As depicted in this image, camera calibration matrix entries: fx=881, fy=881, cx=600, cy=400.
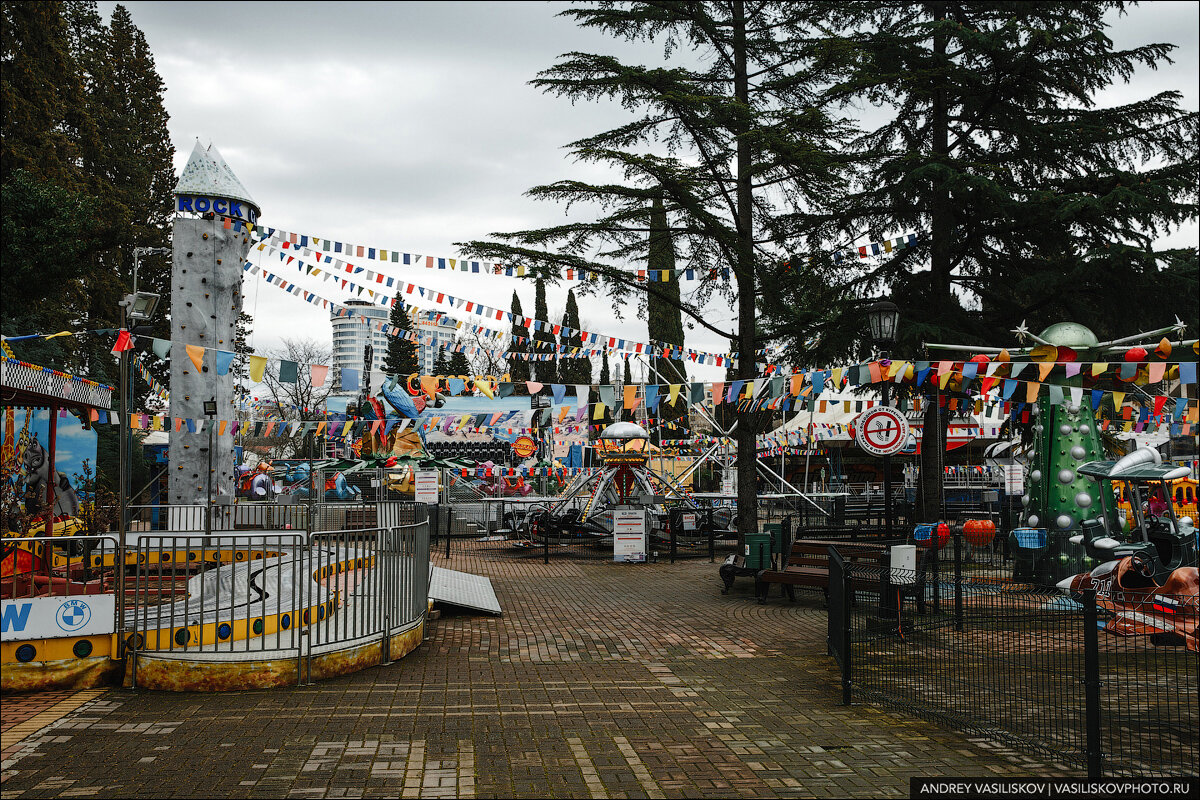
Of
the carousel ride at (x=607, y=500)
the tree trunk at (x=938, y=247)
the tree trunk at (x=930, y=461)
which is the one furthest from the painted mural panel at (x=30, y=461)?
the tree trunk at (x=938, y=247)

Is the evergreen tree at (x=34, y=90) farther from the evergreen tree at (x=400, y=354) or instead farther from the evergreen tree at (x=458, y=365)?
the evergreen tree at (x=458, y=365)

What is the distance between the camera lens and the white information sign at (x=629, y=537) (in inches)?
732

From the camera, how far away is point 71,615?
720 centimetres

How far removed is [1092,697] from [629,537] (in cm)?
1385

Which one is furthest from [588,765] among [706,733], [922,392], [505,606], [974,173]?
[974,173]

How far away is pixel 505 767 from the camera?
541cm

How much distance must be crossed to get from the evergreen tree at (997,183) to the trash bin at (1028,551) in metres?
4.45

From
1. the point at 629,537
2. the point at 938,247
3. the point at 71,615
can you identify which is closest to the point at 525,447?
the point at 629,537

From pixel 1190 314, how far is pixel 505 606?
Result: 51.2 ft

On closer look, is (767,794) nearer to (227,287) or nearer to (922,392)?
(227,287)

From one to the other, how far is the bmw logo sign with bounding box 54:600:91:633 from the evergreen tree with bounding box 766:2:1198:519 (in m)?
14.8

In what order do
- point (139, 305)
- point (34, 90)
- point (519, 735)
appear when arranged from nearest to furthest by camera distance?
point (519, 735) < point (139, 305) < point (34, 90)

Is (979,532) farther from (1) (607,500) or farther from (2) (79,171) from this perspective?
(2) (79,171)

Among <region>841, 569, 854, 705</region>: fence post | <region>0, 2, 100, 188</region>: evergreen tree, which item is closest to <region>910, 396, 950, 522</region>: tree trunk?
<region>841, 569, 854, 705</region>: fence post
